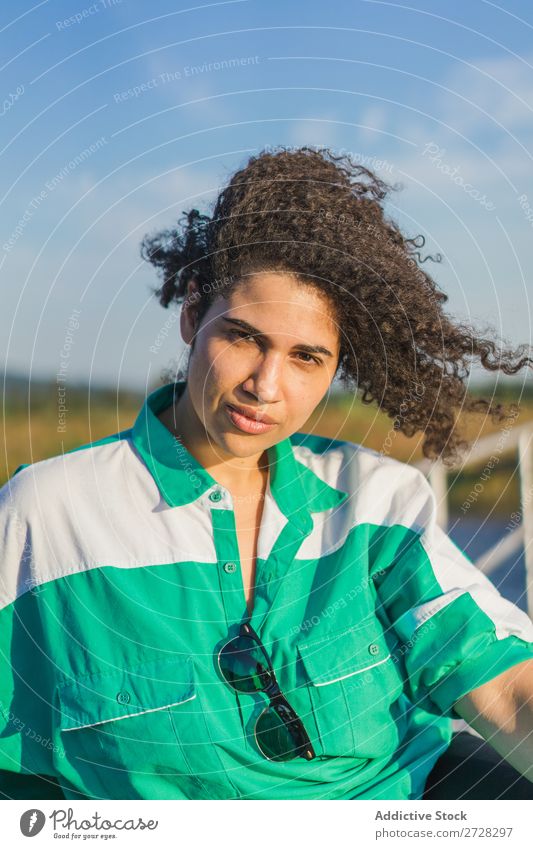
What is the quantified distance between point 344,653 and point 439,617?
0.16 metres

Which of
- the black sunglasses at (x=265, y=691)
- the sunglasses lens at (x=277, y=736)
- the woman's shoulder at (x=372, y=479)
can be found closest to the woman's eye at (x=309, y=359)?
the woman's shoulder at (x=372, y=479)

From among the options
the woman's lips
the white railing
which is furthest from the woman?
the white railing

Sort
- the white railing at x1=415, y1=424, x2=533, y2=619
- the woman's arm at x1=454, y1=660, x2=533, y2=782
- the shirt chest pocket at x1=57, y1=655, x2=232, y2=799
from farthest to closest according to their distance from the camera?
the white railing at x1=415, y1=424, x2=533, y2=619
the woman's arm at x1=454, y1=660, x2=533, y2=782
the shirt chest pocket at x1=57, y1=655, x2=232, y2=799

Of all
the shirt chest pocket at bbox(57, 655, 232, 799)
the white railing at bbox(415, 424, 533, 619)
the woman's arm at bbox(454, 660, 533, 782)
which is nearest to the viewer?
the shirt chest pocket at bbox(57, 655, 232, 799)

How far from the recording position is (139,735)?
4.24ft

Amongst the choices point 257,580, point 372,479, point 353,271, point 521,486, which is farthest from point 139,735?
point 521,486

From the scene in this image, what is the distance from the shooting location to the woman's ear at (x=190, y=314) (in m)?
1.44

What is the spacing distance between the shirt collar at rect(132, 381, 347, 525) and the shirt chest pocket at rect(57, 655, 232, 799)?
26cm

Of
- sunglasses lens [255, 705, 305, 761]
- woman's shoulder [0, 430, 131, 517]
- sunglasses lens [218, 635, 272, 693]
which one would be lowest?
sunglasses lens [255, 705, 305, 761]

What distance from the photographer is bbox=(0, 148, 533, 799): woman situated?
4.27 feet

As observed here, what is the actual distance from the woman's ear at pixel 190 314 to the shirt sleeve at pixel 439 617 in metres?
0.44

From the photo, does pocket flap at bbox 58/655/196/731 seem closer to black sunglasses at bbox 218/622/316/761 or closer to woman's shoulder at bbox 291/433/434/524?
black sunglasses at bbox 218/622/316/761

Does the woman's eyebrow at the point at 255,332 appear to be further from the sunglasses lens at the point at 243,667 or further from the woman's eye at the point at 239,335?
the sunglasses lens at the point at 243,667

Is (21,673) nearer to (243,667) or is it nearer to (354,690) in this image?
(243,667)
